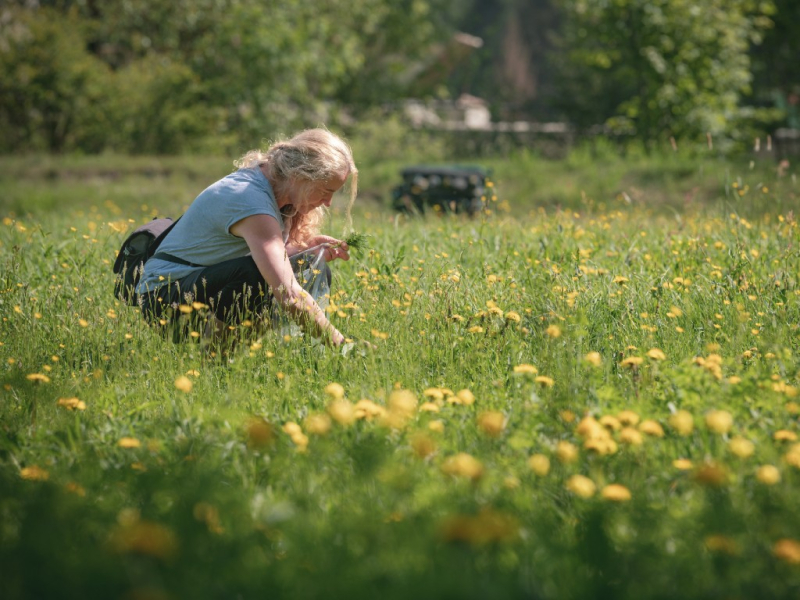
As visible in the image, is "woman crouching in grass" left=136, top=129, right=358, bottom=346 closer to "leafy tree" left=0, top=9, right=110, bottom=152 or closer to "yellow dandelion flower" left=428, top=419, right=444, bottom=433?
"yellow dandelion flower" left=428, top=419, right=444, bottom=433

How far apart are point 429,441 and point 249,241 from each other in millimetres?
1810

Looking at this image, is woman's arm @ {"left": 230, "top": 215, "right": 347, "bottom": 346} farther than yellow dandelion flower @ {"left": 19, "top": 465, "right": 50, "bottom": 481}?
Yes

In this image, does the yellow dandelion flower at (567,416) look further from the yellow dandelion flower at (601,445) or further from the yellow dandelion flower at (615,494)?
the yellow dandelion flower at (615,494)

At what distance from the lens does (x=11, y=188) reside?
37.0 feet

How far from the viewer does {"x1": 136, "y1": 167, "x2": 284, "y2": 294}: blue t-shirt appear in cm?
373

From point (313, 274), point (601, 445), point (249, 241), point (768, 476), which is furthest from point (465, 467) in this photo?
point (313, 274)

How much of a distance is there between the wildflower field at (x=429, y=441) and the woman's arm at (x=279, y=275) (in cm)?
11

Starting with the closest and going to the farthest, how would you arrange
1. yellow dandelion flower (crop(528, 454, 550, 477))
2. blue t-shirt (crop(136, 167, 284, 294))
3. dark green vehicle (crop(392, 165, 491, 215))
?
yellow dandelion flower (crop(528, 454, 550, 477)), blue t-shirt (crop(136, 167, 284, 294)), dark green vehicle (crop(392, 165, 491, 215))

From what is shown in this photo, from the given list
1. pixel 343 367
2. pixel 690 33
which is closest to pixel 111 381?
pixel 343 367

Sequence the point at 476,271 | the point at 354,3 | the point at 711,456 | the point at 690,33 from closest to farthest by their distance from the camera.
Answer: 1. the point at 711,456
2. the point at 476,271
3. the point at 690,33
4. the point at 354,3

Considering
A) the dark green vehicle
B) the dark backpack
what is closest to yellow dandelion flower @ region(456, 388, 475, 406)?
the dark backpack

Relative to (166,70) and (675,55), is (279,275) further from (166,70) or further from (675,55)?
(166,70)

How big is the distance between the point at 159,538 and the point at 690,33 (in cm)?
1443

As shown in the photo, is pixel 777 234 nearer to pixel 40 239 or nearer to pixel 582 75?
pixel 40 239
